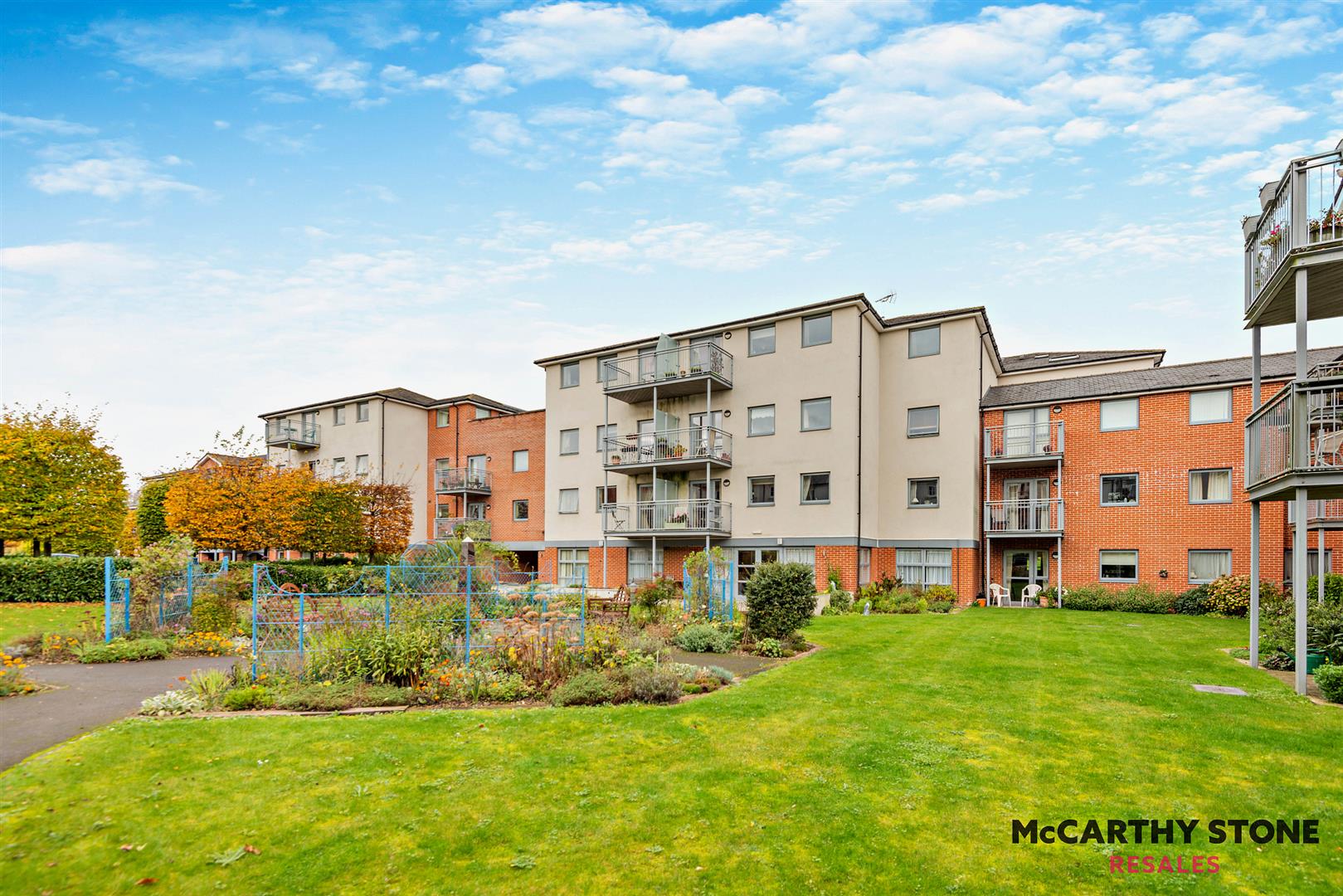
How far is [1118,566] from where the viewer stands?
22672mm

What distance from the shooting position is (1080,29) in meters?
10.9

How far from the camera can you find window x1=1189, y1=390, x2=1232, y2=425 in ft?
70.4

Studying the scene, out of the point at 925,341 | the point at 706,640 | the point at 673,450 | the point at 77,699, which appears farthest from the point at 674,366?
the point at 77,699

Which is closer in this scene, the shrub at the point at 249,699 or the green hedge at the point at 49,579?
the shrub at the point at 249,699

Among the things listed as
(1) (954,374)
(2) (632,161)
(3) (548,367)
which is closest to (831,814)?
(2) (632,161)

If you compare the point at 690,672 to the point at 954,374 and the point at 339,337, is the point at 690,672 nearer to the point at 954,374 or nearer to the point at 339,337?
the point at 339,337

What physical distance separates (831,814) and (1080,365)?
2923 cm

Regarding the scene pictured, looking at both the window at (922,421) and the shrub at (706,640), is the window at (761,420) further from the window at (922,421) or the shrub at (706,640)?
the shrub at (706,640)

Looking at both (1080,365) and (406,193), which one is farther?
(1080,365)

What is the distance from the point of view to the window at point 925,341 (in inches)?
983

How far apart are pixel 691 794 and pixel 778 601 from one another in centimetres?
A: 808

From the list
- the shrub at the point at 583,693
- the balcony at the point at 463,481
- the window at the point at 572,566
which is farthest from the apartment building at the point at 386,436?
the shrub at the point at 583,693

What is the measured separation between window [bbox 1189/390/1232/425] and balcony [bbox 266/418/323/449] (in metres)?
41.5

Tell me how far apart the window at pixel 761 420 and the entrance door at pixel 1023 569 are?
31.7 feet
